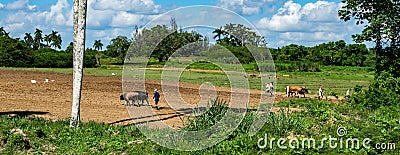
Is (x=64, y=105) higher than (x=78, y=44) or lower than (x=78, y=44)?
lower

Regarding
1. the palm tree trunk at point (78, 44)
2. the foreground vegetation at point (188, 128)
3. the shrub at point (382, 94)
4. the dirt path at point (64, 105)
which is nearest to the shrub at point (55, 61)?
the dirt path at point (64, 105)

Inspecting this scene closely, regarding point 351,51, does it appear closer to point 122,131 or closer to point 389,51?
point 389,51

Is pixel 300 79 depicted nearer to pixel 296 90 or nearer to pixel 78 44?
pixel 296 90

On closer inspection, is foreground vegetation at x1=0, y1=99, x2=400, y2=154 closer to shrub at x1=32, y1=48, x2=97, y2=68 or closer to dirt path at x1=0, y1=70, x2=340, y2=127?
dirt path at x1=0, y1=70, x2=340, y2=127

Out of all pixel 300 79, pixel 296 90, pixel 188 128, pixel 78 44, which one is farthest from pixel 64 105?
pixel 300 79

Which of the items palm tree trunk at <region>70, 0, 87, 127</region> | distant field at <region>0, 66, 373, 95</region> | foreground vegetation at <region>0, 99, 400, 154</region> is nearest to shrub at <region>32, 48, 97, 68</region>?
distant field at <region>0, 66, 373, 95</region>

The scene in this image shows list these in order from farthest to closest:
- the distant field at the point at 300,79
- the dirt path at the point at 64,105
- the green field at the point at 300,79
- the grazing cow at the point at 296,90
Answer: the distant field at the point at 300,79
the green field at the point at 300,79
the grazing cow at the point at 296,90
the dirt path at the point at 64,105

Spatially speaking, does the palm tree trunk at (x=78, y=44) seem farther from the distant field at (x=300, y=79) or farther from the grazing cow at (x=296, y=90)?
the distant field at (x=300, y=79)

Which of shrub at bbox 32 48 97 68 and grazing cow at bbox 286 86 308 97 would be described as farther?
shrub at bbox 32 48 97 68

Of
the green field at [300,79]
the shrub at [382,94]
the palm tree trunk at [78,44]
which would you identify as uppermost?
the palm tree trunk at [78,44]

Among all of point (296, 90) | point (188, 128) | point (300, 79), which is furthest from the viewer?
point (300, 79)

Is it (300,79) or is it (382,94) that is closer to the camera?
(382,94)

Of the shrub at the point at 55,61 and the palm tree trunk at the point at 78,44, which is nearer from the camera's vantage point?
the palm tree trunk at the point at 78,44

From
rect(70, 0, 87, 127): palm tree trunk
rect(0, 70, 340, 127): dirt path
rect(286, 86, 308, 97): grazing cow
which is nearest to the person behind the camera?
rect(70, 0, 87, 127): palm tree trunk
